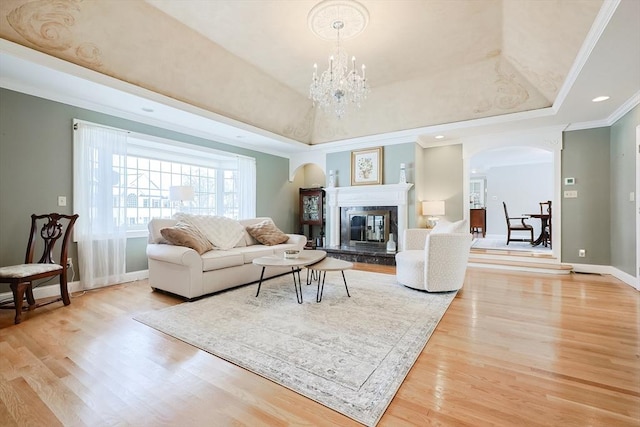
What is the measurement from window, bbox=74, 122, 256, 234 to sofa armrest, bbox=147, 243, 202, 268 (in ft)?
3.58

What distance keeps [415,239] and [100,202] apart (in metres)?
4.49

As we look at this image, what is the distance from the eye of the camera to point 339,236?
636 cm

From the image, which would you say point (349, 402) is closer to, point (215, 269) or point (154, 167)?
point (215, 269)

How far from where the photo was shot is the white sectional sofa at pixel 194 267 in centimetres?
318

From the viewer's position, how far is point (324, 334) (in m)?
2.30

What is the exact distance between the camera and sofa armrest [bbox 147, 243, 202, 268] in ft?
10.3

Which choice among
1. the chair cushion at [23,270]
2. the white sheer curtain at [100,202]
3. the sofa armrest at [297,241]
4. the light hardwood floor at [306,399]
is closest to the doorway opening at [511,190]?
the sofa armrest at [297,241]

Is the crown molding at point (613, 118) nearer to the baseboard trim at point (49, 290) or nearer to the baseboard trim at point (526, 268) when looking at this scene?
the baseboard trim at point (526, 268)

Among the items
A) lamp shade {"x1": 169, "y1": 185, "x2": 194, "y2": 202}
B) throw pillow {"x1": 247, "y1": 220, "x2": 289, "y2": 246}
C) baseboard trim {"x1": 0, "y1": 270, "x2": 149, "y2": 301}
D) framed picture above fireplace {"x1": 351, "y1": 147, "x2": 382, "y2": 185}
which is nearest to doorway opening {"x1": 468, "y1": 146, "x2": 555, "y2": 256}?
framed picture above fireplace {"x1": 351, "y1": 147, "x2": 382, "y2": 185}

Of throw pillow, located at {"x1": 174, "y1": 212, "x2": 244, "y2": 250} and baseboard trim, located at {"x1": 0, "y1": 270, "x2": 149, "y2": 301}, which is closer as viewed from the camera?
baseboard trim, located at {"x1": 0, "y1": 270, "x2": 149, "y2": 301}

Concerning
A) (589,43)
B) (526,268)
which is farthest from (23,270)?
(526,268)

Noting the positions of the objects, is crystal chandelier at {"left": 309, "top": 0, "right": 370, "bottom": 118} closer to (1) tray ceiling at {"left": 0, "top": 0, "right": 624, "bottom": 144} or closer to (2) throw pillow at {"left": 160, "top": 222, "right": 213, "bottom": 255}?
(1) tray ceiling at {"left": 0, "top": 0, "right": 624, "bottom": 144}

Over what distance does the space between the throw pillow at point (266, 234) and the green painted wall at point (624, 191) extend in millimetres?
4833

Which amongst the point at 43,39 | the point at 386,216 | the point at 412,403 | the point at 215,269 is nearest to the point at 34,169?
the point at 43,39
